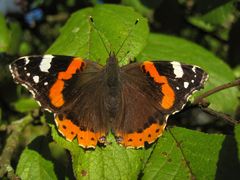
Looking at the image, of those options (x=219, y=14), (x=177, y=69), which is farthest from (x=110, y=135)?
(x=219, y=14)

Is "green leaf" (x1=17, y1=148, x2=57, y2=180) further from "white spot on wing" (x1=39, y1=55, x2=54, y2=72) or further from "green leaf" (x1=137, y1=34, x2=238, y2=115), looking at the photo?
"green leaf" (x1=137, y1=34, x2=238, y2=115)

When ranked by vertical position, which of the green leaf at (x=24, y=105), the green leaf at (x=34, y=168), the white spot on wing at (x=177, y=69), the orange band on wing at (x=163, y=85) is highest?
the white spot on wing at (x=177, y=69)

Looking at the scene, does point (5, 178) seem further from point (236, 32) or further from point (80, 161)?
point (236, 32)

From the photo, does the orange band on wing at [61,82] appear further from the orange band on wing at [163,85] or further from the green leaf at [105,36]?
the orange band on wing at [163,85]

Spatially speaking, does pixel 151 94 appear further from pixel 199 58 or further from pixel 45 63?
pixel 199 58

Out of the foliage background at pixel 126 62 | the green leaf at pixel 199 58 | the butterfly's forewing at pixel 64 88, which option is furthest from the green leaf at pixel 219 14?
the butterfly's forewing at pixel 64 88

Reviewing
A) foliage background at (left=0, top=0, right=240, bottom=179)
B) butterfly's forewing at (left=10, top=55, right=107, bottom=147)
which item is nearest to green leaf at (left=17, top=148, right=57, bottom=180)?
foliage background at (left=0, top=0, right=240, bottom=179)

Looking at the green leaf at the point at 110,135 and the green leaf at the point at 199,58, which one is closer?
the green leaf at the point at 110,135
